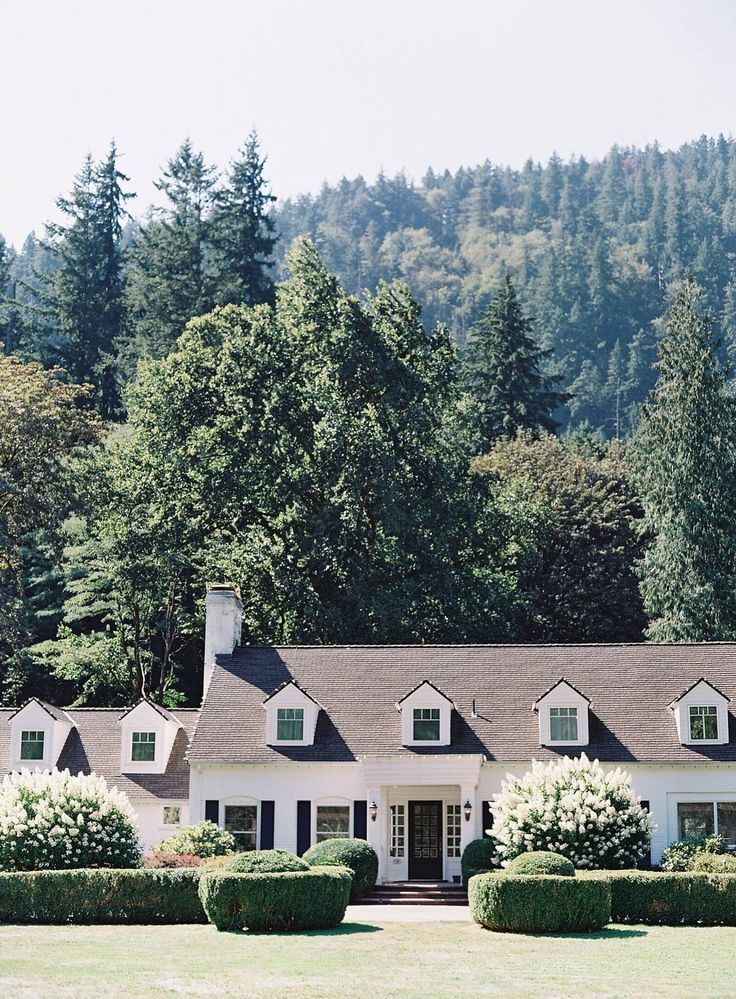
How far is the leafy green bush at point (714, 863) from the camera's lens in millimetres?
29750

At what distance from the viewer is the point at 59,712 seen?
40500mm

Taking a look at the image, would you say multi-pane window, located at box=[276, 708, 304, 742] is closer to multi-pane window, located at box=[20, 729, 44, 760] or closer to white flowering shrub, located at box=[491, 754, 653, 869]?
multi-pane window, located at box=[20, 729, 44, 760]

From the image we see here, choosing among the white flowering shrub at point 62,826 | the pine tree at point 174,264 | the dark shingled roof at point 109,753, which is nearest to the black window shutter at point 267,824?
the dark shingled roof at point 109,753

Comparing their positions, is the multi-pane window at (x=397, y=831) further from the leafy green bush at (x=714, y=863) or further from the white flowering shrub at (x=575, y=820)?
the leafy green bush at (x=714, y=863)

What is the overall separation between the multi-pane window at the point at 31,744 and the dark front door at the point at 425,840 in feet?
32.9

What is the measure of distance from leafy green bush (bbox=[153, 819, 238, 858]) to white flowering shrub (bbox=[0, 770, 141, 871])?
3.25m

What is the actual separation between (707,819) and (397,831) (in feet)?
24.8

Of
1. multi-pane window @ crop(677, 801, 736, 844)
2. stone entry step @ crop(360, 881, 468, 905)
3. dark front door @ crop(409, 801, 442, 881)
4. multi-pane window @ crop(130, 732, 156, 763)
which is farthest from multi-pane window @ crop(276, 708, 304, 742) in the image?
multi-pane window @ crop(677, 801, 736, 844)

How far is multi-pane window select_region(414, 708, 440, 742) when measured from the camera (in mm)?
37312

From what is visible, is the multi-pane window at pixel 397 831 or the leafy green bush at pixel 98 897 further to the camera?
the multi-pane window at pixel 397 831

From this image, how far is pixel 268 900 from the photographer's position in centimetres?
2530

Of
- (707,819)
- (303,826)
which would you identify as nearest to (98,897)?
(303,826)

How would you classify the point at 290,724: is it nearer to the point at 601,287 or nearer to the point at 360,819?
the point at 360,819

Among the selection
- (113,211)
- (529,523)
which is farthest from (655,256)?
(529,523)
